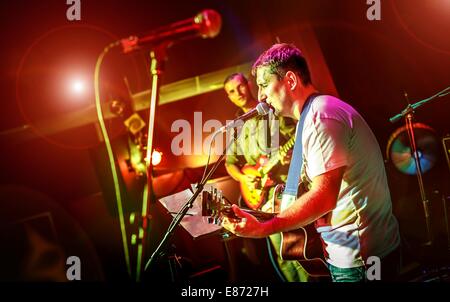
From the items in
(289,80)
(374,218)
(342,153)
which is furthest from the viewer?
(289,80)

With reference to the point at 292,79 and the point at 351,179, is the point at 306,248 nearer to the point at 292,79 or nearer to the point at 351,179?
the point at 351,179

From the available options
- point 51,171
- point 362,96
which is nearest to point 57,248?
point 51,171

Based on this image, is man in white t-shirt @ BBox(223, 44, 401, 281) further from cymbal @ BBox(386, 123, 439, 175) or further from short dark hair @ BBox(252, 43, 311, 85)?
cymbal @ BBox(386, 123, 439, 175)

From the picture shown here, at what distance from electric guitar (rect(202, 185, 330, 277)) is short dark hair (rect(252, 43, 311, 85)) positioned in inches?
30.6

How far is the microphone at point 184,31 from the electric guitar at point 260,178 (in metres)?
1.88

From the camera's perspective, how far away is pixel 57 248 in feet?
12.1

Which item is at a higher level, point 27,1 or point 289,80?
point 27,1

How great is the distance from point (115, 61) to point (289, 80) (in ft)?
9.07

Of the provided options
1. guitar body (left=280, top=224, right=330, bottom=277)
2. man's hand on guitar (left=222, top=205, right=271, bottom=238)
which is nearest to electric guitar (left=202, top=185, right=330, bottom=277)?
guitar body (left=280, top=224, right=330, bottom=277)

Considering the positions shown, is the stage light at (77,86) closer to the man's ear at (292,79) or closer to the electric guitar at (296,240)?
the electric guitar at (296,240)

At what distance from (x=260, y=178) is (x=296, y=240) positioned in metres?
1.33

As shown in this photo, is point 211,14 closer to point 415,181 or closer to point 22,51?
point 415,181

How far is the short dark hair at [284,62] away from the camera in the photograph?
1.94m

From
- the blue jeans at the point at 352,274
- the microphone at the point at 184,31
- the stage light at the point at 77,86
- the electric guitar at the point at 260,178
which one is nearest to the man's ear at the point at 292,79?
the microphone at the point at 184,31
